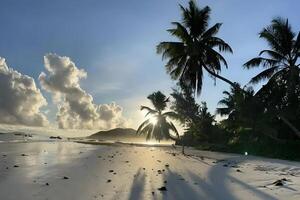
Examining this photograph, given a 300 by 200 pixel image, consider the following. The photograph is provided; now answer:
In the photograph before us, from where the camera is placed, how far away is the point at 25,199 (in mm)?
8930

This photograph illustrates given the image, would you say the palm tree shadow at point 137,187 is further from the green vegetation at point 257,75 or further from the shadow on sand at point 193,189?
the green vegetation at point 257,75

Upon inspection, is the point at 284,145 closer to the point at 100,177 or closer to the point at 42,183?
the point at 100,177

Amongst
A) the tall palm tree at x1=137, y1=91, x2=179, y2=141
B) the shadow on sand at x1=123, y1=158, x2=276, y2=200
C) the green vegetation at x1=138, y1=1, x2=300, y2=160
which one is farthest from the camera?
the tall palm tree at x1=137, y1=91, x2=179, y2=141

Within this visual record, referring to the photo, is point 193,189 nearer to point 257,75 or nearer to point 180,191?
point 180,191

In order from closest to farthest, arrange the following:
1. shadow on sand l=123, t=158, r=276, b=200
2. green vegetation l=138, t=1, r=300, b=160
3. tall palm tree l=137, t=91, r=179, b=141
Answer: shadow on sand l=123, t=158, r=276, b=200 → green vegetation l=138, t=1, r=300, b=160 → tall palm tree l=137, t=91, r=179, b=141

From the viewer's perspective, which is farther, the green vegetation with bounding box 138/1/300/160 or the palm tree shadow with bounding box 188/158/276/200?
the green vegetation with bounding box 138/1/300/160

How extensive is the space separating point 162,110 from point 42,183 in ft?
159

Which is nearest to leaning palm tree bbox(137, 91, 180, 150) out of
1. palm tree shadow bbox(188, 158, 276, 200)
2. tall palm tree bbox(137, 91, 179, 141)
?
tall palm tree bbox(137, 91, 179, 141)

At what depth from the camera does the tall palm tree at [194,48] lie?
3139 cm

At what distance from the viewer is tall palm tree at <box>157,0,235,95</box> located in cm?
3139

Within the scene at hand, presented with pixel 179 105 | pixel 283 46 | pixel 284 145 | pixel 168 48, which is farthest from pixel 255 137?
pixel 179 105

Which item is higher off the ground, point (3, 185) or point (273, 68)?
point (273, 68)

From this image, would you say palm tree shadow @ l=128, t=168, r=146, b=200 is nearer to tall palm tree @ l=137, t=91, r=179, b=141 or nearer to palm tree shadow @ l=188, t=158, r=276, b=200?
palm tree shadow @ l=188, t=158, r=276, b=200

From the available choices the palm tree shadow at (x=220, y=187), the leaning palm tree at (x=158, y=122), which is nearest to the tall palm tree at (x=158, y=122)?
the leaning palm tree at (x=158, y=122)
